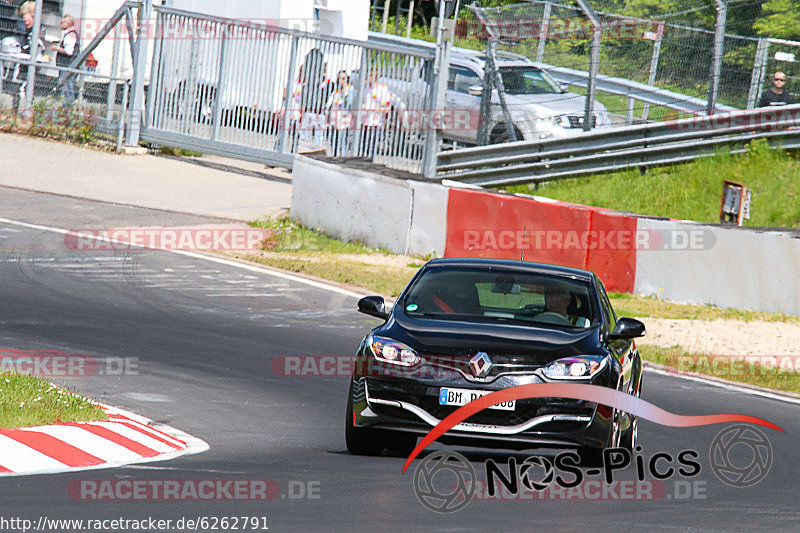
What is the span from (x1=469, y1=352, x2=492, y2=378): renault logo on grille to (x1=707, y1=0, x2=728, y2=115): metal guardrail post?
13.6 meters

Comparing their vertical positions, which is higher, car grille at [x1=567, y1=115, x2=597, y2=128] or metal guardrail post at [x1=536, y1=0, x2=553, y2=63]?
metal guardrail post at [x1=536, y1=0, x2=553, y2=63]

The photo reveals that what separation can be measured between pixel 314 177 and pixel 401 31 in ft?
108

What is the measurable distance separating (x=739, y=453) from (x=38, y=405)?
4983 mm

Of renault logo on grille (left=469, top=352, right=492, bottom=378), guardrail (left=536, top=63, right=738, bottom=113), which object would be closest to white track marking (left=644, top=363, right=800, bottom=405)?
renault logo on grille (left=469, top=352, right=492, bottom=378)

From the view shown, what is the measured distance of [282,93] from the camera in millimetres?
25688

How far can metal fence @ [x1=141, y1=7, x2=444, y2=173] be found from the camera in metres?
23.4

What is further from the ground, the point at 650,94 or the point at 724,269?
the point at 650,94

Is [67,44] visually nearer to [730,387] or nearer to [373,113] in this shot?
[373,113]

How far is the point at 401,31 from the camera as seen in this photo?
5338cm

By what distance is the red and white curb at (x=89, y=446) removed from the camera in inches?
300

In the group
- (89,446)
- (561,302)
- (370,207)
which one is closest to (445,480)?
(561,302)

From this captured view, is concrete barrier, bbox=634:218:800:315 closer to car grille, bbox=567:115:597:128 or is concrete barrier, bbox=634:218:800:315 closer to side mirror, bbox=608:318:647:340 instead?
car grille, bbox=567:115:597:128

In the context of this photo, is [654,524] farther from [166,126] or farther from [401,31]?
[401,31]

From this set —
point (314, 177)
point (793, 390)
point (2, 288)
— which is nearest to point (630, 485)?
point (793, 390)
